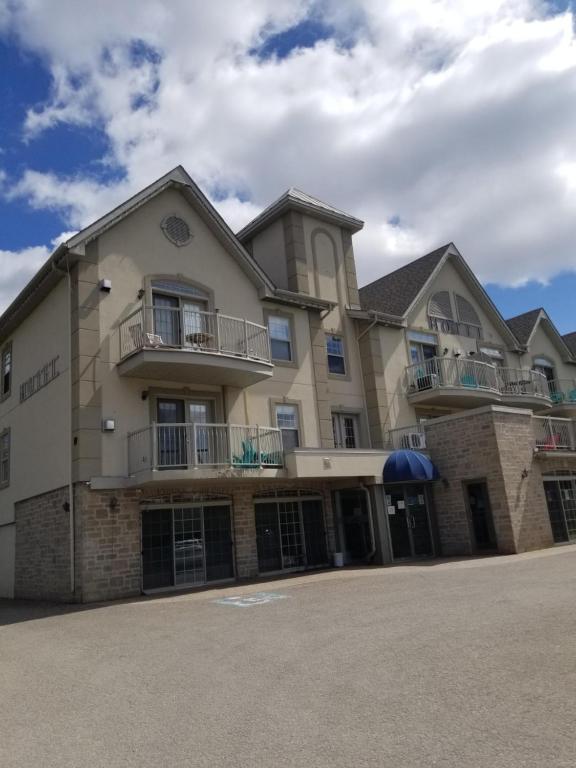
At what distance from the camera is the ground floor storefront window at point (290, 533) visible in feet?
59.9

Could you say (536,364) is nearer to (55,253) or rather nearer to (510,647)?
(55,253)

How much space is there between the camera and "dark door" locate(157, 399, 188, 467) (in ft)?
52.4

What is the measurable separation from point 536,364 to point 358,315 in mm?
12744

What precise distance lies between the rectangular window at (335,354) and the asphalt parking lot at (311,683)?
441 inches

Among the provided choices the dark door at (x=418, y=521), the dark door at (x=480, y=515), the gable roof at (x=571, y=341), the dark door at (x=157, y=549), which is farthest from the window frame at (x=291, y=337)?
the gable roof at (x=571, y=341)

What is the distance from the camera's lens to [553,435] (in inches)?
840

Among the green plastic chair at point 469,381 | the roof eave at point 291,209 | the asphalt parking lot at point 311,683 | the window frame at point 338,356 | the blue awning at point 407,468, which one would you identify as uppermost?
the roof eave at point 291,209

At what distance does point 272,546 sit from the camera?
18.4m

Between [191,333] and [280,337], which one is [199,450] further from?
[280,337]

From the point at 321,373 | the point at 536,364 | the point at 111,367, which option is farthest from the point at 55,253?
the point at 536,364

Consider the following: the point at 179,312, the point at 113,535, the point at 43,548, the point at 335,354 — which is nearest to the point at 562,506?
the point at 335,354

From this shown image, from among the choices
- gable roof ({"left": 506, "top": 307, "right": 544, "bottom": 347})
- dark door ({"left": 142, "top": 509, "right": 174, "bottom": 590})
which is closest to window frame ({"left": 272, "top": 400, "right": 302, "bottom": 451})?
dark door ({"left": 142, "top": 509, "right": 174, "bottom": 590})

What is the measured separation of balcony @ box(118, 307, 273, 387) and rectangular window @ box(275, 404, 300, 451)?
1749 mm

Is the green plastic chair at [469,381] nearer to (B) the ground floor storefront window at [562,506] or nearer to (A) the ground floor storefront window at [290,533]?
(B) the ground floor storefront window at [562,506]
